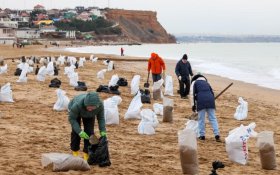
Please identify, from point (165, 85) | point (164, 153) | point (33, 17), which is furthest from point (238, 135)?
point (33, 17)

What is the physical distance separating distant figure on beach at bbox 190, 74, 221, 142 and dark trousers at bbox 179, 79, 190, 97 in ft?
16.7

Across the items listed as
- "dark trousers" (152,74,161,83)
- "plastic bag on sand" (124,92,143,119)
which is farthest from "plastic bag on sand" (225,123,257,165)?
"dark trousers" (152,74,161,83)

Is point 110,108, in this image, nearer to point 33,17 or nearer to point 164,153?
point 164,153

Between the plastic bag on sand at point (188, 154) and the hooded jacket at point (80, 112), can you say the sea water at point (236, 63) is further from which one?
the hooded jacket at point (80, 112)

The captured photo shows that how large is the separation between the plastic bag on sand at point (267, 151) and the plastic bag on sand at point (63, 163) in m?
2.28

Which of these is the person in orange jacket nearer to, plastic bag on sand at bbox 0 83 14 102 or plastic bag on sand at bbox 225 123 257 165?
plastic bag on sand at bbox 0 83 14 102

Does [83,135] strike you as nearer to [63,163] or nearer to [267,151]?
[63,163]

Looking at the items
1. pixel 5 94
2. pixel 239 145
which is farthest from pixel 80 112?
pixel 5 94

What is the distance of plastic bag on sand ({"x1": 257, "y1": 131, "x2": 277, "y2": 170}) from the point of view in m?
6.46

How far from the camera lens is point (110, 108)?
9039mm

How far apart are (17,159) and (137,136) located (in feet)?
8.16

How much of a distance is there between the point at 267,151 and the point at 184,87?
7.66 meters

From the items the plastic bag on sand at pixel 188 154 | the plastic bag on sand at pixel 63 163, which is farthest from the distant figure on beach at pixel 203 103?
the plastic bag on sand at pixel 63 163

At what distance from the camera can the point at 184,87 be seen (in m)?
14.1
